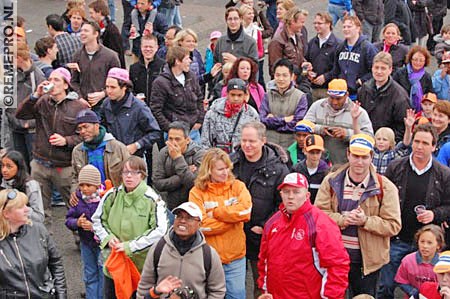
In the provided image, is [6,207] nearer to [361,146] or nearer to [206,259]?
[206,259]

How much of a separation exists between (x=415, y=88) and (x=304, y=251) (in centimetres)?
441

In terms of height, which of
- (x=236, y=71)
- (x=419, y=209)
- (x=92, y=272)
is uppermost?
(x=236, y=71)

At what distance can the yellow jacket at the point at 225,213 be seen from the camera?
7.36 meters

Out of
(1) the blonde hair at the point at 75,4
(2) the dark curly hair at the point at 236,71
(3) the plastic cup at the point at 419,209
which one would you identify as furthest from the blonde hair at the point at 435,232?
(1) the blonde hair at the point at 75,4

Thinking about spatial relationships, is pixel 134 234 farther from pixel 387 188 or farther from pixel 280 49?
pixel 280 49

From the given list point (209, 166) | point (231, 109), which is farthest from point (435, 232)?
point (231, 109)

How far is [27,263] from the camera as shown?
677 cm

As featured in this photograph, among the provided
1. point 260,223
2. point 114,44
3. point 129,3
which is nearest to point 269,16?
point 129,3

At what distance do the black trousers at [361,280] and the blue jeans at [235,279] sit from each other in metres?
0.94

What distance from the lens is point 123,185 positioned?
7281 millimetres

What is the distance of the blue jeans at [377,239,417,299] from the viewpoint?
7.96 meters

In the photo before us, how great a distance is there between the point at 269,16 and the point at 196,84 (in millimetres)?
6753

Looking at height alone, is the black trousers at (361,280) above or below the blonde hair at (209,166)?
below

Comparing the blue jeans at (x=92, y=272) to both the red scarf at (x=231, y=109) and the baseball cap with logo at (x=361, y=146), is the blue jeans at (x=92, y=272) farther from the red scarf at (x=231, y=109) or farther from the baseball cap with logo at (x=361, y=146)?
the baseball cap with logo at (x=361, y=146)
